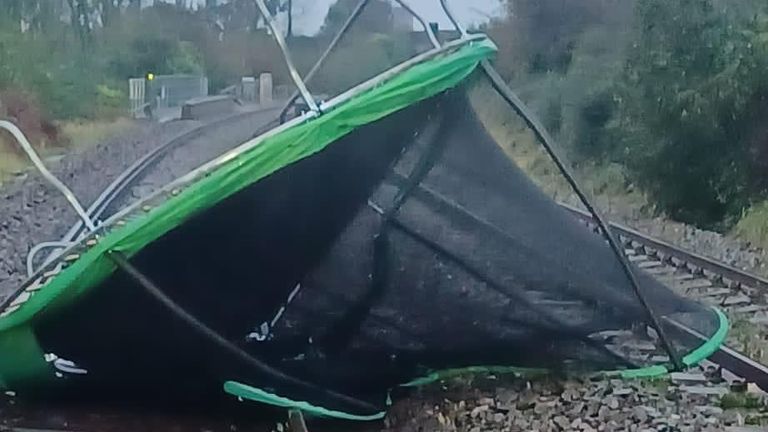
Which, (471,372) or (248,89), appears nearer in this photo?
(471,372)

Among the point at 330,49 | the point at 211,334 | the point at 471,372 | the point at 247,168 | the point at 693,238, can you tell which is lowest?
the point at 693,238

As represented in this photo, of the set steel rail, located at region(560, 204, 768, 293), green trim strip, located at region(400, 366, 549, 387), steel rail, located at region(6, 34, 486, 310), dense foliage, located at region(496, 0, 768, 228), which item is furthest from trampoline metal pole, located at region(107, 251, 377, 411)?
dense foliage, located at region(496, 0, 768, 228)

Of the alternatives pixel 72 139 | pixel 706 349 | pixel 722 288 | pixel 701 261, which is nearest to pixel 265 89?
pixel 72 139

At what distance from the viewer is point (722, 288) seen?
4961 mm

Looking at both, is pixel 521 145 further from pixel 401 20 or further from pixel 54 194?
pixel 54 194

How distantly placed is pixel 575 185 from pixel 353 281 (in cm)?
68

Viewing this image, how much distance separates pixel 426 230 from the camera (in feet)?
9.46

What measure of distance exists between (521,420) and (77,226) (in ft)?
5.44

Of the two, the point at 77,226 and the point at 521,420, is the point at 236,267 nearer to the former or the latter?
the point at 521,420

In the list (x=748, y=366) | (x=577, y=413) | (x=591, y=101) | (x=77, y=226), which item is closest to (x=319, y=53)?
(x=77, y=226)

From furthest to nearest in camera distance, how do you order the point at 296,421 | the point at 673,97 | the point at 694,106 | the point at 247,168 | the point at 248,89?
the point at 673,97 → the point at 694,106 → the point at 248,89 → the point at 296,421 → the point at 247,168

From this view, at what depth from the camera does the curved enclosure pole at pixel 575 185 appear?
282cm

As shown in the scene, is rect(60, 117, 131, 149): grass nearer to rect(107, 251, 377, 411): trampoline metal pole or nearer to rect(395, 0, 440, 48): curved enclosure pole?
rect(395, 0, 440, 48): curved enclosure pole

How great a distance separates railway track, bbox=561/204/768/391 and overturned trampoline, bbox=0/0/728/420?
0.32m
